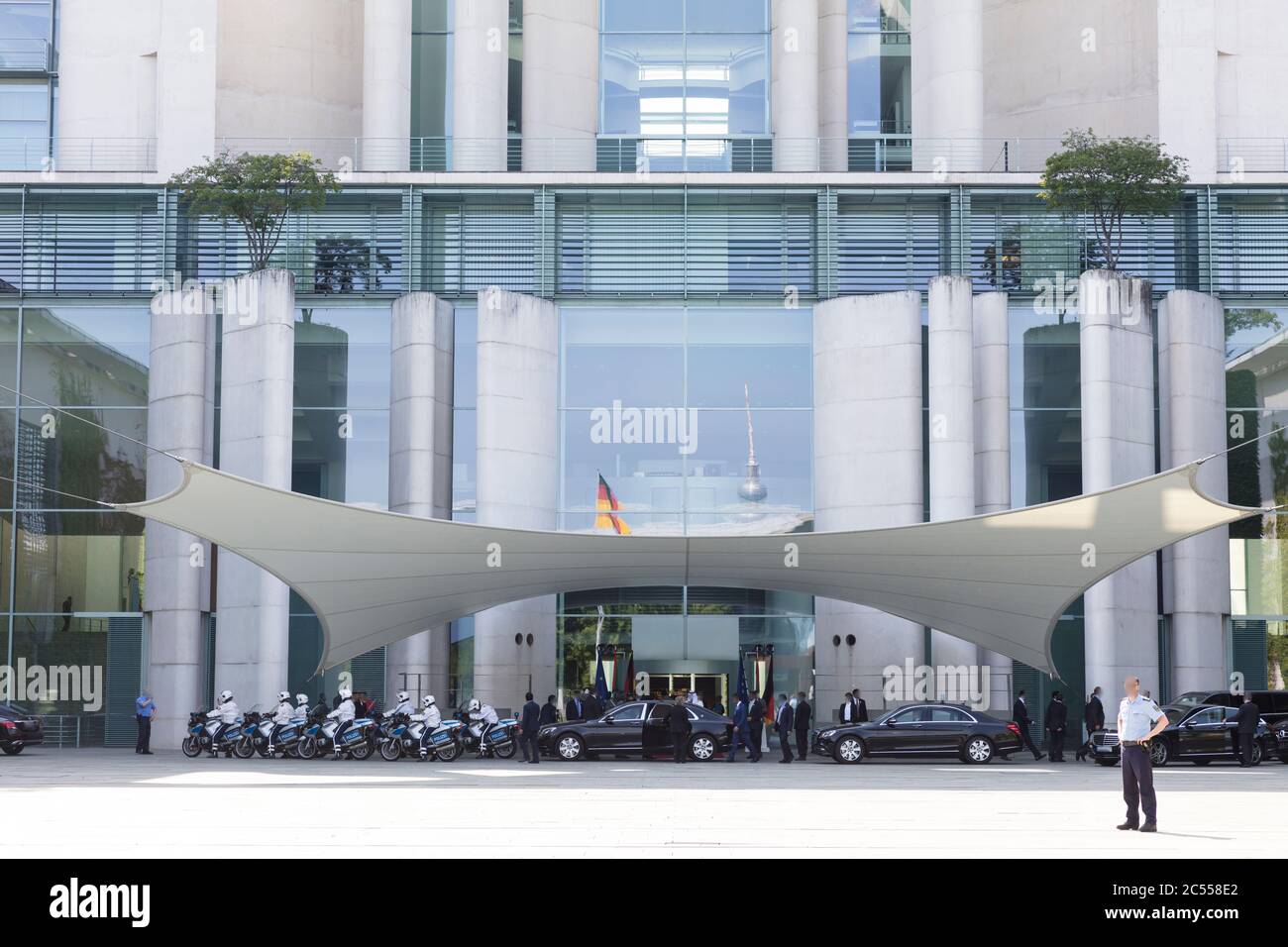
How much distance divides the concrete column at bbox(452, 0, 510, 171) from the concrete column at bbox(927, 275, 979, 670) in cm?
998

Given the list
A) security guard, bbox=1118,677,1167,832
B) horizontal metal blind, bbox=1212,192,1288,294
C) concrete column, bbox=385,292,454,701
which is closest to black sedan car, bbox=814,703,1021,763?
concrete column, bbox=385,292,454,701

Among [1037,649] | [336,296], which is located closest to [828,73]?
[336,296]

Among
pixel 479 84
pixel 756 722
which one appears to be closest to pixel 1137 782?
pixel 756 722

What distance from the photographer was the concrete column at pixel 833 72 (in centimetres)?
3566

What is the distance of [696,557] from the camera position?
83.3ft

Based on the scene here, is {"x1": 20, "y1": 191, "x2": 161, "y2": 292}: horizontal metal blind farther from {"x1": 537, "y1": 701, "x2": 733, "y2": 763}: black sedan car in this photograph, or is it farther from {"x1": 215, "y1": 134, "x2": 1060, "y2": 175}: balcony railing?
{"x1": 537, "y1": 701, "x2": 733, "y2": 763}: black sedan car

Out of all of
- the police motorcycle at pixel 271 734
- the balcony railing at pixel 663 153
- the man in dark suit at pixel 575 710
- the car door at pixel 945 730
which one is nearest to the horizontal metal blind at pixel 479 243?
the balcony railing at pixel 663 153

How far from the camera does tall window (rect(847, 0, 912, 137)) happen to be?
35938mm

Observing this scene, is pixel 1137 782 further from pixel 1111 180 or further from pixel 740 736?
pixel 1111 180

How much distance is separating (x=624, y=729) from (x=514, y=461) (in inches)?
262

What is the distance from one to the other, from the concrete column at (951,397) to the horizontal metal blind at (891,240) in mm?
1747

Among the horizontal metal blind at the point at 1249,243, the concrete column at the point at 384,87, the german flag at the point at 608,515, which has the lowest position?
the german flag at the point at 608,515

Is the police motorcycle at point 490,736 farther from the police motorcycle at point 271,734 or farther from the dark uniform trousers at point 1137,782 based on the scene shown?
the dark uniform trousers at point 1137,782
